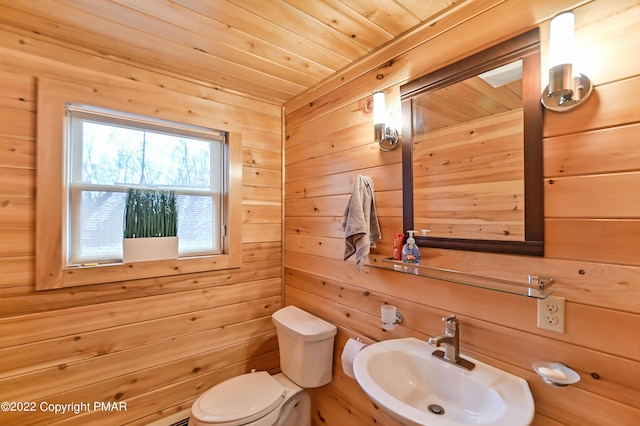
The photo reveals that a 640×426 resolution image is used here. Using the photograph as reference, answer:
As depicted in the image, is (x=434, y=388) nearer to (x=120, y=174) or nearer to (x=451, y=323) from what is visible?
(x=451, y=323)

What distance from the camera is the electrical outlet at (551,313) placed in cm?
92

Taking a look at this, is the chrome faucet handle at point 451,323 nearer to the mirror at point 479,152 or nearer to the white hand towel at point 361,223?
the mirror at point 479,152

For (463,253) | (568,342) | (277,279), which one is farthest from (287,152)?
(568,342)

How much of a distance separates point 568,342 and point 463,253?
16.3 inches

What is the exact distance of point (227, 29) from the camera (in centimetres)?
138

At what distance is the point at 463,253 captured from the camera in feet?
3.86

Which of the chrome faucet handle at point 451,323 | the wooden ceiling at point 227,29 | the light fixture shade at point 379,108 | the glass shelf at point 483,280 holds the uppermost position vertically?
the wooden ceiling at point 227,29

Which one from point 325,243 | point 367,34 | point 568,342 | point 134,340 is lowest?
point 134,340

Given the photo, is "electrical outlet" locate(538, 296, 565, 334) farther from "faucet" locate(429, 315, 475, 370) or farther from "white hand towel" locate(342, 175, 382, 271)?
"white hand towel" locate(342, 175, 382, 271)

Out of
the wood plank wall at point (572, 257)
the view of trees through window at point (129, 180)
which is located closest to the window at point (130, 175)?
the view of trees through window at point (129, 180)

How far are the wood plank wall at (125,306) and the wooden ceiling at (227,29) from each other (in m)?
0.15

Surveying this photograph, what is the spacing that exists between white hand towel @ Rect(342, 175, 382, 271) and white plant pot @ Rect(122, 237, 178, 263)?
1.09m

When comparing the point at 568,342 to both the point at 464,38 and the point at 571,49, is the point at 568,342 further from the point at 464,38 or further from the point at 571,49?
the point at 464,38

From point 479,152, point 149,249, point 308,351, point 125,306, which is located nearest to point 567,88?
point 479,152
